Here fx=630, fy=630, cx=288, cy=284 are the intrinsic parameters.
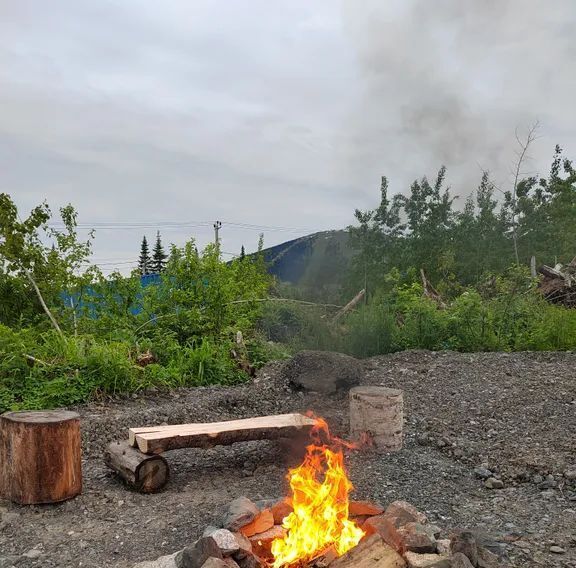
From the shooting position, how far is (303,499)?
3141mm

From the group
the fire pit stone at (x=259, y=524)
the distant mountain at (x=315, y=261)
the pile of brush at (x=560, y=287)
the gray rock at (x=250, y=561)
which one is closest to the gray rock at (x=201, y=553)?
the gray rock at (x=250, y=561)

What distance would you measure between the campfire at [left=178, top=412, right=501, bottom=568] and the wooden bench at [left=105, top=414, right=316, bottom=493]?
1.07 m

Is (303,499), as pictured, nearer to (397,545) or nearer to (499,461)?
(397,545)

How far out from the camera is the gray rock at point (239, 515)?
2955 mm

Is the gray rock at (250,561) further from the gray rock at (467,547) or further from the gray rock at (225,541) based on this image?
the gray rock at (467,547)

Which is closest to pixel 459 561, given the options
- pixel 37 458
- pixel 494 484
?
pixel 494 484

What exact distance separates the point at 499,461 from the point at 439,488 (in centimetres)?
72

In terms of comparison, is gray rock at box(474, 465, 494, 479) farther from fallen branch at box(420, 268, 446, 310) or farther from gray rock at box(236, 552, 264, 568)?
fallen branch at box(420, 268, 446, 310)

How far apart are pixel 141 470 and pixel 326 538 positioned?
1.64 metres

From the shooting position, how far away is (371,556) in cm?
265

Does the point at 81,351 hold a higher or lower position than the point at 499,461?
higher

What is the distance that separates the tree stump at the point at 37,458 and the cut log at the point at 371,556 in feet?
6.44

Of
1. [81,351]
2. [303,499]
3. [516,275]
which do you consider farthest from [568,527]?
[516,275]

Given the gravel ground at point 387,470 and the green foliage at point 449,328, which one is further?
the green foliage at point 449,328
